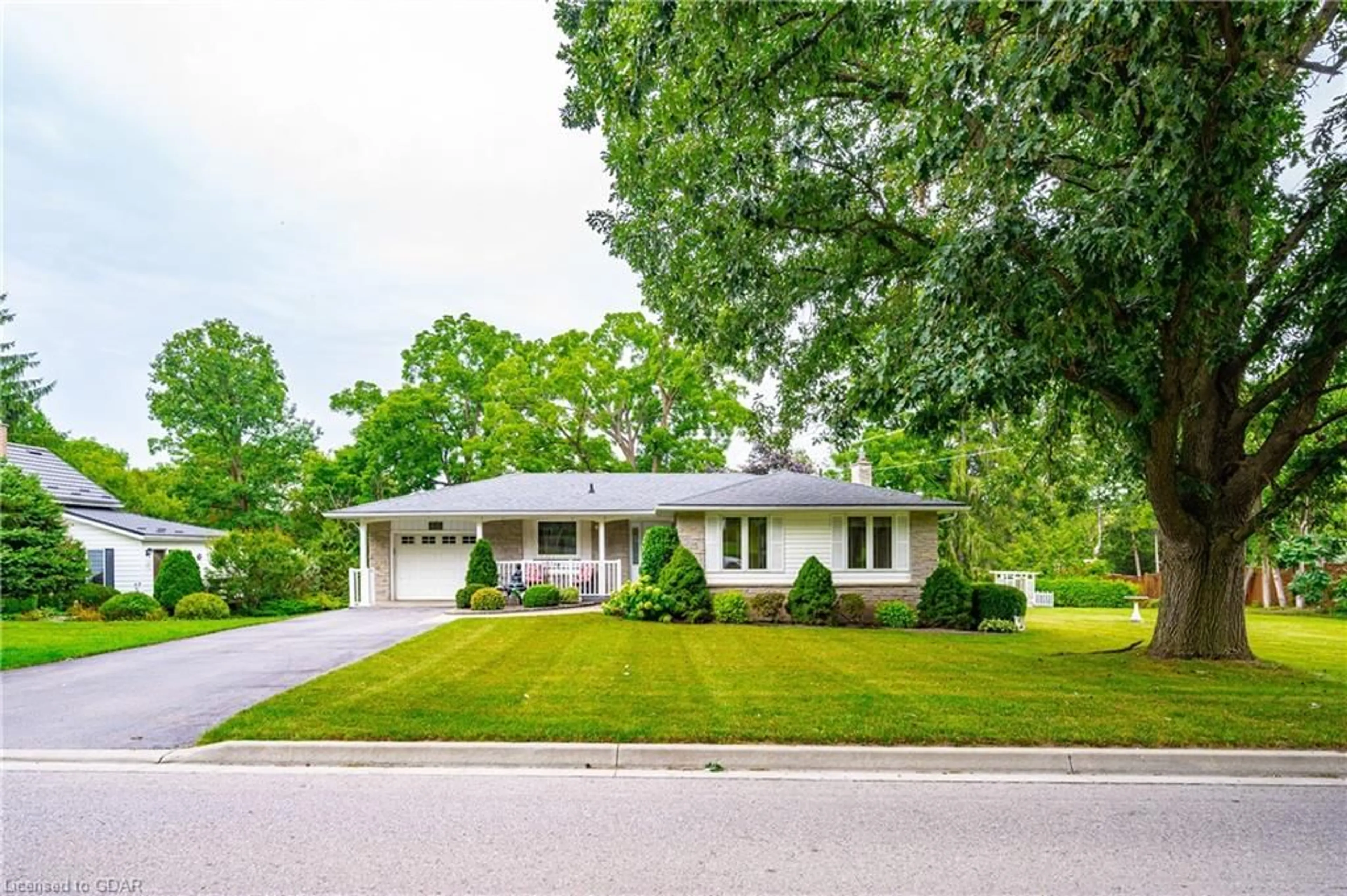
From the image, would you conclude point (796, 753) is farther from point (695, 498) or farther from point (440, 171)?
point (440, 171)

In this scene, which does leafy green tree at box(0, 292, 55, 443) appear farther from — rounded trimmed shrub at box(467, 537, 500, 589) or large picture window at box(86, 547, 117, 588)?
rounded trimmed shrub at box(467, 537, 500, 589)

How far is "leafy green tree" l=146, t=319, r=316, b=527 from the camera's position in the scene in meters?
32.5

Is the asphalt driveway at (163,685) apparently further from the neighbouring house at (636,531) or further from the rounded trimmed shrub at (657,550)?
the neighbouring house at (636,531)

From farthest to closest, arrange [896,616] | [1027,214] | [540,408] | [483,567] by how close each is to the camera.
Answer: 1. [540,408]
2. [483,567]
3. [896,616]
4. [1027,214]

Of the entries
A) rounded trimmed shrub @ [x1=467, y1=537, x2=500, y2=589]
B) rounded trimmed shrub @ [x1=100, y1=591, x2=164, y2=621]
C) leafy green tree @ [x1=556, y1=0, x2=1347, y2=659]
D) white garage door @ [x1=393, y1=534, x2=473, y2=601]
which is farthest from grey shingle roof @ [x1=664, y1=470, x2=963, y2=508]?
rounded trimmed shrub @ [x1=100, y1=591, x2=164, y2=621]

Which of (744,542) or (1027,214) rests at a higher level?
(1027,214)

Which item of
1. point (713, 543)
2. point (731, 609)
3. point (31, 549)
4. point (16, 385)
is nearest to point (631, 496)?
point (713, 543)

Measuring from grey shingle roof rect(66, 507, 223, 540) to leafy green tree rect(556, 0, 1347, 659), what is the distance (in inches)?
735

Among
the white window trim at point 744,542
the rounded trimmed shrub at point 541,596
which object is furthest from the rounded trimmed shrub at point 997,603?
the rounded trimmed shrub at point 541,596

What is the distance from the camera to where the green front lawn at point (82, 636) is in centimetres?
965

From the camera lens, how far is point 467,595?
55.8 ft

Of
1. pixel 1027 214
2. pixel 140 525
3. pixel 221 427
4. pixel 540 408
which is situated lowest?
pixel 140 525

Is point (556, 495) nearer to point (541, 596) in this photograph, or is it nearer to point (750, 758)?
point (541, 596)

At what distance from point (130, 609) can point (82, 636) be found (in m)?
4.82
